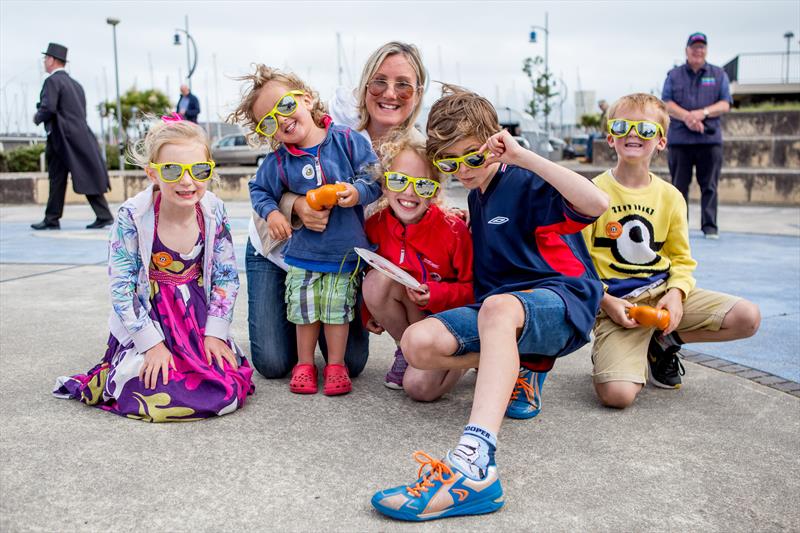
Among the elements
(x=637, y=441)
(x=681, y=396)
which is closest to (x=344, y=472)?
(x=637, y=441)

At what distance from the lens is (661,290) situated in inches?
127

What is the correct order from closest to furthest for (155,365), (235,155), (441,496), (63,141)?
(441,496) < (155,365) < (63,141) < (235,155)

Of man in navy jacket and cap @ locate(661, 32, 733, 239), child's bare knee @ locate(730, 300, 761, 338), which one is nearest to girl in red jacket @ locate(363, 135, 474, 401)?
child's bare knee @ locate(730, 300, 761, 338)

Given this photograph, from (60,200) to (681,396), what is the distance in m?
8.19

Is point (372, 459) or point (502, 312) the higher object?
point (502, 312)

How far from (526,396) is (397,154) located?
3.45ft

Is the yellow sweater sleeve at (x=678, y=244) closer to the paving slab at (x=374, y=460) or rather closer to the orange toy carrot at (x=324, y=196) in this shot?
the paving slab at (x=374, y=460)

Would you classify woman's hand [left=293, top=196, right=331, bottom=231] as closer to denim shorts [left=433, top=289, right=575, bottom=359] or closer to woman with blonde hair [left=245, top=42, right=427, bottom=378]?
woman with blonde hair [left=245, top=42, right=427, bottom=378]

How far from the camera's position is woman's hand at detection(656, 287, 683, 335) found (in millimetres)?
3066

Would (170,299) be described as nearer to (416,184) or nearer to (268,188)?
(268,188)

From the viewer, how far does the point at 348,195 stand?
303cm

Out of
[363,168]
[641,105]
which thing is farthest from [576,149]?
[363,168]

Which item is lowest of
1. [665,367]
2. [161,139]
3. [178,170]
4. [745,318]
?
[665,367]

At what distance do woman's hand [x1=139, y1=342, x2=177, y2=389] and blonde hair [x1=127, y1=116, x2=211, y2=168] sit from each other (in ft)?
2.29
